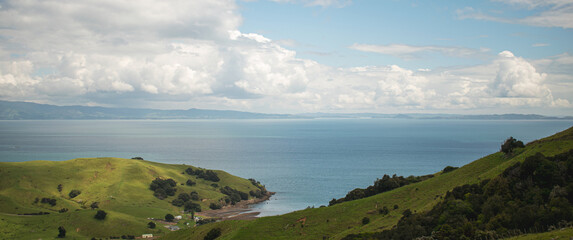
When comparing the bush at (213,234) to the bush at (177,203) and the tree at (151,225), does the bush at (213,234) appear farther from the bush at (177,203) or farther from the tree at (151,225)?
the bush at (177,203)

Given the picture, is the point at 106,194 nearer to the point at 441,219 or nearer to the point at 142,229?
the point at 142,229

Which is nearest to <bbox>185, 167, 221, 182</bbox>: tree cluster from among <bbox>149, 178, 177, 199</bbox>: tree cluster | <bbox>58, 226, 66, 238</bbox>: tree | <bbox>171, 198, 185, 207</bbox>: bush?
<bbox>149, 178, 177, 199</bbox>: tree cluster

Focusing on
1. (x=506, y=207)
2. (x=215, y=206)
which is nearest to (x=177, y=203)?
(x=215, y=206)

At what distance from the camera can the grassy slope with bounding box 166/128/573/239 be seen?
48019 millimetres

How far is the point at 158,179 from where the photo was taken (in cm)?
14800

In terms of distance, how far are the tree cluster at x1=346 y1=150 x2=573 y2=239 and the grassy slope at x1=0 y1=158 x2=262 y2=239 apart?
79.9 meters

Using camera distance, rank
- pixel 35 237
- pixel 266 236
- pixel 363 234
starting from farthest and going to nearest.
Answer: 1. pixel 35 237
2. pixel 266 236
3. pixel 363 234

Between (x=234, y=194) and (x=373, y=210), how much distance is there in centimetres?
9863

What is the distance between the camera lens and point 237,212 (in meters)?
128

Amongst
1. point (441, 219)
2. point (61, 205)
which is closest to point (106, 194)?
point (61, 205)

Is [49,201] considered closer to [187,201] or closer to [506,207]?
[187,201]

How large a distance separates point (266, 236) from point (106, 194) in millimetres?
96556

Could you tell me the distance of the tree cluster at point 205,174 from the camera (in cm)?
16212

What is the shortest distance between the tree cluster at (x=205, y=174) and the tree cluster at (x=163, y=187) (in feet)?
54.2
